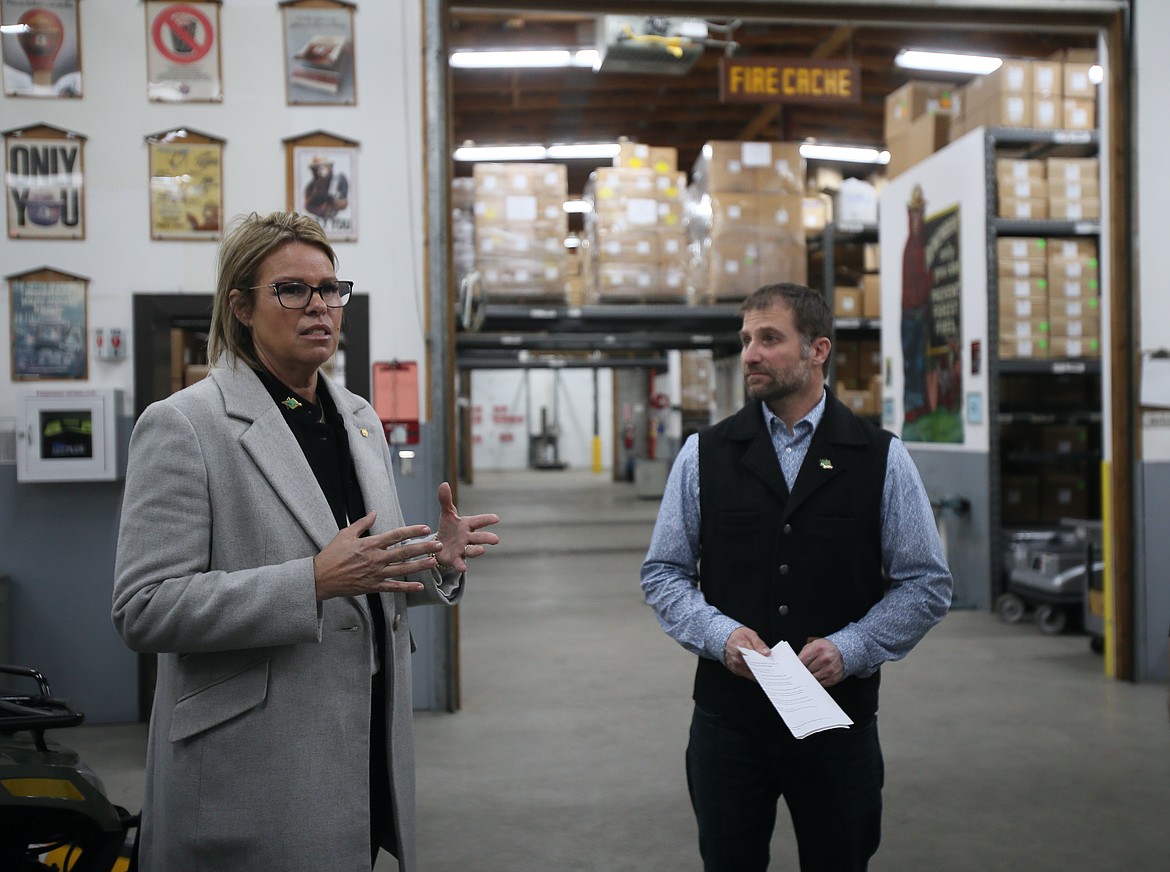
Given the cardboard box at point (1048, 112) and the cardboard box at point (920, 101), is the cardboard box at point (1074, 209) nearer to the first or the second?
the cardboard box at point (1048, 112)

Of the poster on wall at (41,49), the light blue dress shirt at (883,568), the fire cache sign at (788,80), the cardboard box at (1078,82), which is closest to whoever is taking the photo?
the light blue dress shirt at (883,568)

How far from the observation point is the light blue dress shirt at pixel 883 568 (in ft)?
6.28

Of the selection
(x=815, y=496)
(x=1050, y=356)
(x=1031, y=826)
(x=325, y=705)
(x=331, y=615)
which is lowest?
(x=1031, y=826)

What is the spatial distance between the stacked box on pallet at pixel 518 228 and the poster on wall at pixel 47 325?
3893 millimetres

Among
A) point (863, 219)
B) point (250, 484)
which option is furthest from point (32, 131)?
point (863, 219)

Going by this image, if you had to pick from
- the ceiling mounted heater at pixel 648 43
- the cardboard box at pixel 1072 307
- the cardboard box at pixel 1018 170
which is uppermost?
the ceiling mounted heater at pixel 648 43

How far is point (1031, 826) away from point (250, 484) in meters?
2.72

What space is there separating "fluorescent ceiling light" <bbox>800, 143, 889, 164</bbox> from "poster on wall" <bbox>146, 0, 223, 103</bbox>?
29.2ft

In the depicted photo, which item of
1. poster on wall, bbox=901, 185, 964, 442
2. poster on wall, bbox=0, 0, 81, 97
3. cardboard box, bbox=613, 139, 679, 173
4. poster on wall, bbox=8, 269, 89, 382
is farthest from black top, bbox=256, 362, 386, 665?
cardboard box, bbox=613, 139, 679, 173

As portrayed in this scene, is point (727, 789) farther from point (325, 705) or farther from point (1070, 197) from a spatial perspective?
point (1070, 197)

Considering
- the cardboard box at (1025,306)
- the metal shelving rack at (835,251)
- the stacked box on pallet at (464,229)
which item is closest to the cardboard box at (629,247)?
the stacked box on pallet at (464,229)

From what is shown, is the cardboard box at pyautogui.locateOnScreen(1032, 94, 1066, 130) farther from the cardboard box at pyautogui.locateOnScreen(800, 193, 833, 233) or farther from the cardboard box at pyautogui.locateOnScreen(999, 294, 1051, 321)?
the cardboard box at pyautogui.locateOnScreen(800, 193, 833, 233)

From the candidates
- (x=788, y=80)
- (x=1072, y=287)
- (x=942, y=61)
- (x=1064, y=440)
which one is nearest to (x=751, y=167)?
(x=788, y=80)

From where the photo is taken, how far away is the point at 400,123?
427cm
